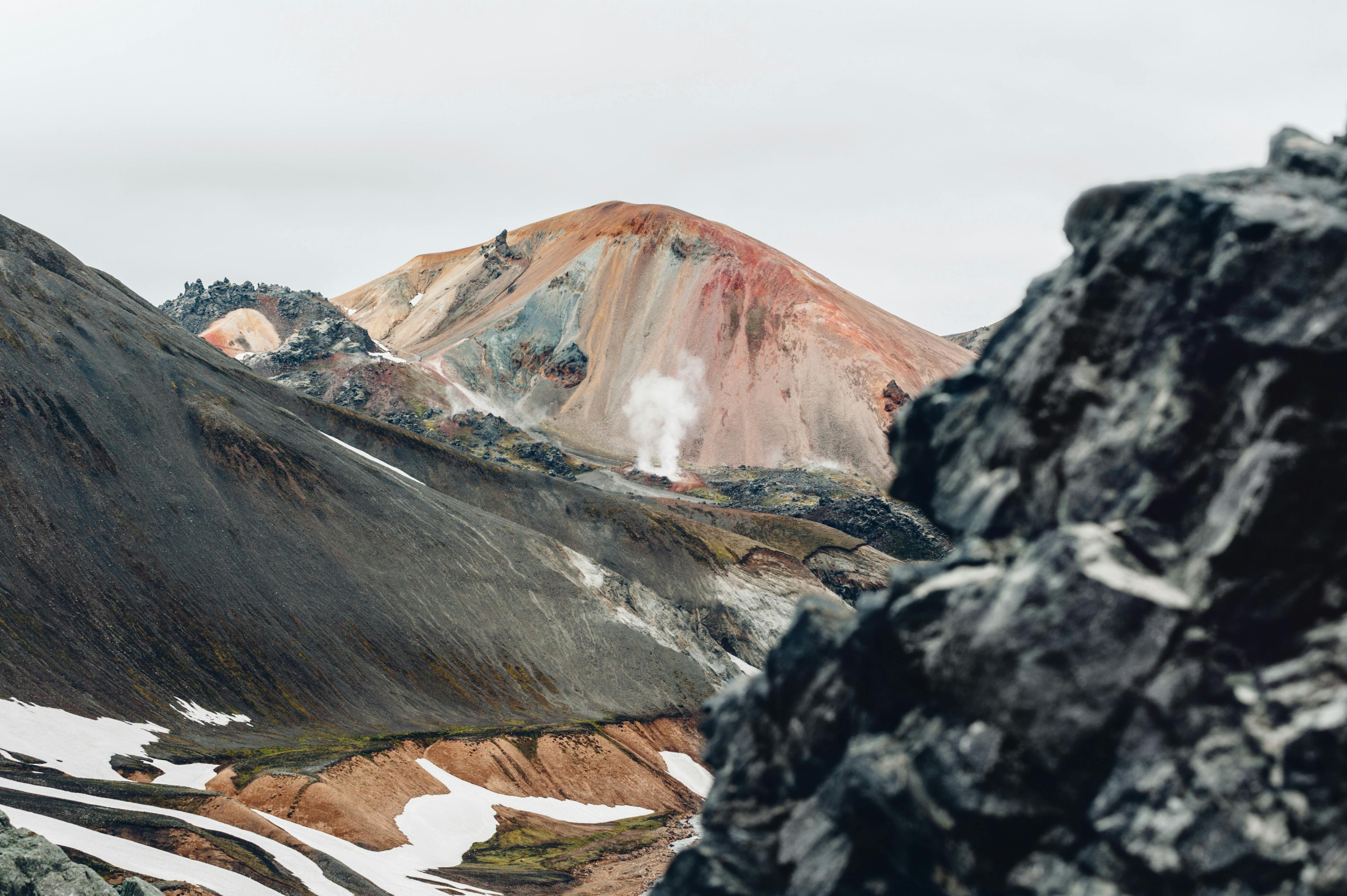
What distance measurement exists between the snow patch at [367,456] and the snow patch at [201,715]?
60380mm

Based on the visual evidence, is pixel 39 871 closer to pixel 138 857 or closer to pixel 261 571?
pixel 138 857

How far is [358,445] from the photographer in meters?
162

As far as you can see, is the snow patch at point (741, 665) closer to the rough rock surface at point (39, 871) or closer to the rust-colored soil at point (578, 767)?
the rust-colored soil at point (578, 767)

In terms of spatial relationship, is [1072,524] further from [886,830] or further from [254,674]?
[254,674]

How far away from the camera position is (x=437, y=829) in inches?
3098

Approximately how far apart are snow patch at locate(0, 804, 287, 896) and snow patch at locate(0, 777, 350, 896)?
1.35ft

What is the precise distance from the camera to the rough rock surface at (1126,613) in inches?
641

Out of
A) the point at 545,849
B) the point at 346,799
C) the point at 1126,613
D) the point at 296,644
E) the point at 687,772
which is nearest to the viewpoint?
the point at 1126,613

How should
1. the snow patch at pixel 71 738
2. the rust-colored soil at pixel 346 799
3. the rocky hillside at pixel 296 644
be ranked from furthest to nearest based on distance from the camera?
the rust-colored soil at pixel 346 799, the rocky hillside at pixel 296 644, the snow patch at pixel 71 738

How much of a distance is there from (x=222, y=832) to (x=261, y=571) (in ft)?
170

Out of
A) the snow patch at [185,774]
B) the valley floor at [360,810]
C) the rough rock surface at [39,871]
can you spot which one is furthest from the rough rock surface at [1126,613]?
the snow patch at [185,774]

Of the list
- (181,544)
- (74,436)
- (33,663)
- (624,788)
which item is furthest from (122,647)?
(624,788)

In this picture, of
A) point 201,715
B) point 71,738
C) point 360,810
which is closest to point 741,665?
point 201,715

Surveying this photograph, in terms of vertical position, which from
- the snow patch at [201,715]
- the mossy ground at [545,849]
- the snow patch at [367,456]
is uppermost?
the snow patch at [367,456]
